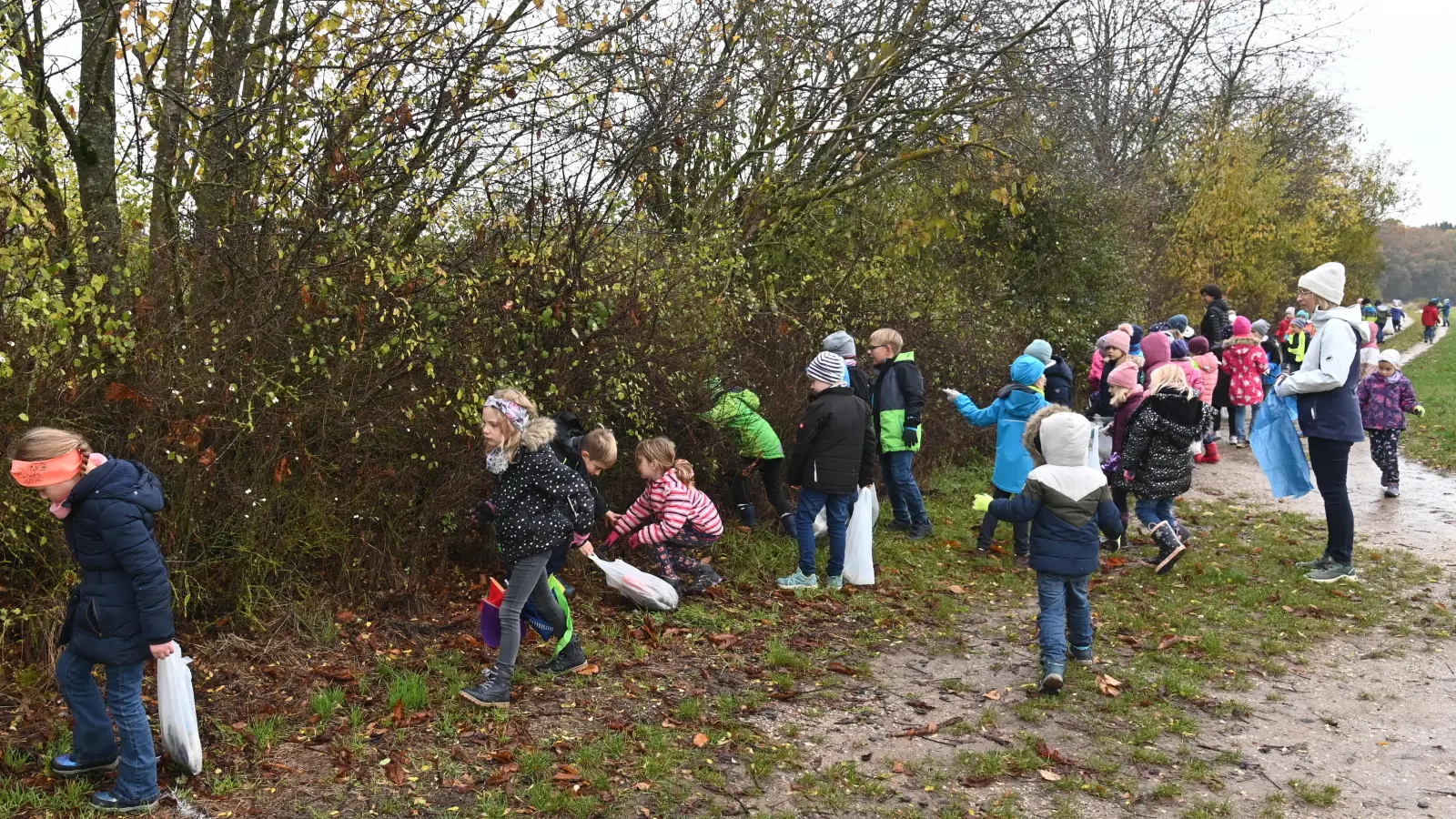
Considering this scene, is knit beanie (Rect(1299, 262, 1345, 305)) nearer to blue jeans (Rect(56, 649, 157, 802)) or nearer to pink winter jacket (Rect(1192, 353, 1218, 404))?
pink winter jacket (Rect(1192, 353, 1218, 404))

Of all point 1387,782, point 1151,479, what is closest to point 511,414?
point 1387,782

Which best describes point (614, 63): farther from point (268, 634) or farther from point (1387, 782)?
point (1387, 782)

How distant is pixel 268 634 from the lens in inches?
224

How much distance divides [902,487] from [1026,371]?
1.57 meters

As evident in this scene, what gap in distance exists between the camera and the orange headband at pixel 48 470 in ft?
12.4

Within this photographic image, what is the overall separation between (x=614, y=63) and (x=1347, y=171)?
42503 millimetres

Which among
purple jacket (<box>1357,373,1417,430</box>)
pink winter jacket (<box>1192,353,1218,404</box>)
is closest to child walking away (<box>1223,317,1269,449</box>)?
pink winter jacket (<box>1192,353,1218,404</box>)

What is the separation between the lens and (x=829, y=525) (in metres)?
7.64

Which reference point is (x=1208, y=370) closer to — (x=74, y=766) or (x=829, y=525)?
(x=829, y=525)

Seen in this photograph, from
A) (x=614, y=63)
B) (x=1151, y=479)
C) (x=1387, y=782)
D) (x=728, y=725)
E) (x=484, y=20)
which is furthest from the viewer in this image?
(x=1151, y=479)

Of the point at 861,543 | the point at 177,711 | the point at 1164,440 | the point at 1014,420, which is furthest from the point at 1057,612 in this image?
the point at 177,711

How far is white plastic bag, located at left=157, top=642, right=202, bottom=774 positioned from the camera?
4.10m

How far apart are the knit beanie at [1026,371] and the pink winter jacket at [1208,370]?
575 cm

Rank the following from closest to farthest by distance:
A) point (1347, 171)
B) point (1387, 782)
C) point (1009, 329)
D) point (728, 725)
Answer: point (1387, 782) < point (728, 725) < point (1009, 329) < point (1347, 171)
